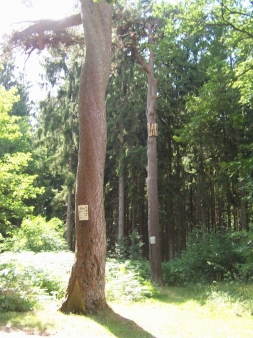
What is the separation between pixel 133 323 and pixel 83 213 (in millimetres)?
2175

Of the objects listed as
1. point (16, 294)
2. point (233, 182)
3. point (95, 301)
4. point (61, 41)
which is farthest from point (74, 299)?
point (233, 182)

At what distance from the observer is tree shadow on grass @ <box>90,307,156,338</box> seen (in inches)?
205

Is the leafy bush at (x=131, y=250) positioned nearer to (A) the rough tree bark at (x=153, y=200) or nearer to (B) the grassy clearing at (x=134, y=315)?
(A) the rough tree bark at (x=153, y=200)

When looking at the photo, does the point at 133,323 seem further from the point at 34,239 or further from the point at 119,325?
the point at 34,239

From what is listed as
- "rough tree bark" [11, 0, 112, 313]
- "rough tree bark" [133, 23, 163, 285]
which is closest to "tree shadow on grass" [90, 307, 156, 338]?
"rough tree bark" [11, 0, 112, 313]

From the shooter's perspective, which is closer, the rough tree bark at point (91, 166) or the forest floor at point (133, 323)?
the forest floor at point (133, 323)

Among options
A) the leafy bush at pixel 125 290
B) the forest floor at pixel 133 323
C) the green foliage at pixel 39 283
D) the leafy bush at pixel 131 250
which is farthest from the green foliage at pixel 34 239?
the forest floor at pixel 133 323

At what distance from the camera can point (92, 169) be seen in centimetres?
715

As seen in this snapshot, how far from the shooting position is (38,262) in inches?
377

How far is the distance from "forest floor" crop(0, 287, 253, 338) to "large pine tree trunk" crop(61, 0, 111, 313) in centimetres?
46

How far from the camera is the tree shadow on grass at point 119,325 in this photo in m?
5.20

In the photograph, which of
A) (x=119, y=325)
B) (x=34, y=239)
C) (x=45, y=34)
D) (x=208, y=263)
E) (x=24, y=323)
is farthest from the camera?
(x=34, y=239)

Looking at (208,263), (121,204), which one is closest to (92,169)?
(208,263)

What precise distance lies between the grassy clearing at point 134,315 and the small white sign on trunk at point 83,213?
175cm
